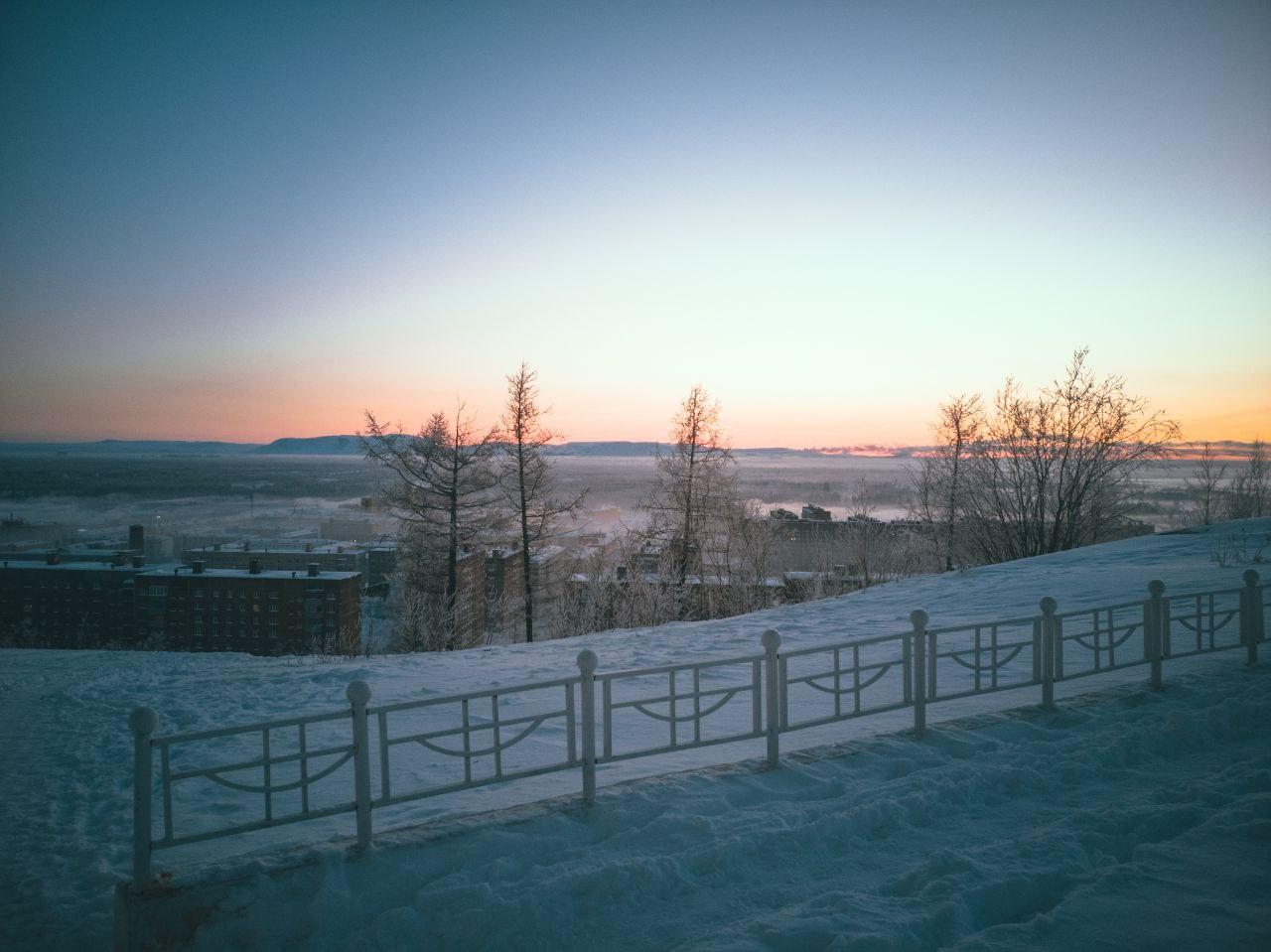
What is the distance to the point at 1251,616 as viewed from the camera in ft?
25.5

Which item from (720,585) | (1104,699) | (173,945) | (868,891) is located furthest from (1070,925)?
(720,585)

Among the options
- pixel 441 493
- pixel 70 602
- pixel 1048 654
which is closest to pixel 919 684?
pixel 1048 654

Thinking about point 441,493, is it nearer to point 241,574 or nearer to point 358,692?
point 241,574

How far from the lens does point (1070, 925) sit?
11.6ft

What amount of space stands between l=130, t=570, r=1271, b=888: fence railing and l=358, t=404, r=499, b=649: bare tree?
1100 cm

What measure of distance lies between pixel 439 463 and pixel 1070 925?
1826cm

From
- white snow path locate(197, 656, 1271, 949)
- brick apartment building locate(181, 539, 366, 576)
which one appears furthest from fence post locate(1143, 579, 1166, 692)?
brick apartment building locate(181, 539, 366, 576)

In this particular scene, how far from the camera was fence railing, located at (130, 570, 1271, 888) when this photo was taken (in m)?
4.22

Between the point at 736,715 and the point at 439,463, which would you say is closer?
the point at 736,715

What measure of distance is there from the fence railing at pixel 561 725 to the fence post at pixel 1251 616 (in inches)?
0.6

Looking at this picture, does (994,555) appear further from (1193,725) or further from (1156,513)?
(1193,725)

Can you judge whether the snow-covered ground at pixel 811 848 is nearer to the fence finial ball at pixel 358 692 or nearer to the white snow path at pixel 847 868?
the white snow path at pixel 847 868

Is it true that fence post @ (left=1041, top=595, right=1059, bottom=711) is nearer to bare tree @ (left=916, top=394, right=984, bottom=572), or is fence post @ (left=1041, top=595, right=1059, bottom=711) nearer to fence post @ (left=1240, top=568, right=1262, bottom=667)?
fence post @ (left=1240, top=568, right=1262, bottom=667)

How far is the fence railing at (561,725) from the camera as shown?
422 centimetres
